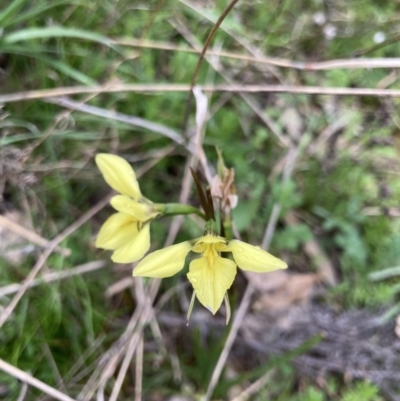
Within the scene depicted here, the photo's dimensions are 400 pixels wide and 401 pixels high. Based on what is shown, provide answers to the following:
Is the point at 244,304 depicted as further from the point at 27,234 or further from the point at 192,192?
the point at 27,234

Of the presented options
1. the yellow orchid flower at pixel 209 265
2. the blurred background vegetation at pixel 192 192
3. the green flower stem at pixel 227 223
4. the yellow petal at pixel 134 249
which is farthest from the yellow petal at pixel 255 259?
the blurred background vegetation at pixel 192 192

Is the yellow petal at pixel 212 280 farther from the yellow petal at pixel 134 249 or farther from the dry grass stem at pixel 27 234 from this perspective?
the dry grass stem at pixel 27 234

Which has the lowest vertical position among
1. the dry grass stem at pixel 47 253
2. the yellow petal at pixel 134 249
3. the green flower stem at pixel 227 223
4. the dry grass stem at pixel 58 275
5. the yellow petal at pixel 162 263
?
the dry grass stem at pixel 58 275

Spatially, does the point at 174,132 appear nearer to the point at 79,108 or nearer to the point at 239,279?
the point at 79,108

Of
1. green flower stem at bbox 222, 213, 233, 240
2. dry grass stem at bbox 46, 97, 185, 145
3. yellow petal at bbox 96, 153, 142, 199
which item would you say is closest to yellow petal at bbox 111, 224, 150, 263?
yellow petal at bbox 96, 153, 142, 199

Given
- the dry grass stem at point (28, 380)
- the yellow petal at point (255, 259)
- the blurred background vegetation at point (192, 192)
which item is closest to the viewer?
the yellow petal at point (255, 259)

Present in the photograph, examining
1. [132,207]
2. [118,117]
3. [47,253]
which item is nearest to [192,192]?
[118,117]
